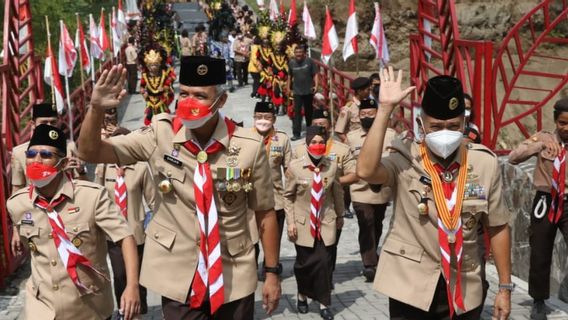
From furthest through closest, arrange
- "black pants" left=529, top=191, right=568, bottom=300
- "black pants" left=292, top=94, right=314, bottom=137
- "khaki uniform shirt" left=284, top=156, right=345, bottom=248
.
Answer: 1. "black pants" left=292, top=94, right=314, bottom=137
2. "khaki uniform shirt" left=284, top=156, right=345, bottom=248
3. "black pants" left=529, top=191, right=568, bottom=300

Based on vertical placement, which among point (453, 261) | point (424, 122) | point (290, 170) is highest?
point (424, 122)

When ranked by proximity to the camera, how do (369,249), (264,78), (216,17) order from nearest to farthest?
(369,249), (264,78), (216,17)

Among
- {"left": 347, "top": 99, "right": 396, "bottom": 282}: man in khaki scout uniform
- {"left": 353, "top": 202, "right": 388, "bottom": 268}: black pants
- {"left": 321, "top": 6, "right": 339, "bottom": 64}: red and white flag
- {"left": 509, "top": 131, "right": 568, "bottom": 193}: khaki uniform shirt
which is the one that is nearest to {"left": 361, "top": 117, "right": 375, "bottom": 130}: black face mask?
{"left": 347, "top": 99, "right": 396, "bottom": 282}: man in khaki scout uniform

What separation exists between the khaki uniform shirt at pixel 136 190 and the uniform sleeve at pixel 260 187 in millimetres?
3288

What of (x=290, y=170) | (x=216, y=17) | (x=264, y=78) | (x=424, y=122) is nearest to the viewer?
(x=424, y=122)

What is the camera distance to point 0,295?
9648 mm

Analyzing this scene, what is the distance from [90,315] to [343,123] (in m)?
7.68

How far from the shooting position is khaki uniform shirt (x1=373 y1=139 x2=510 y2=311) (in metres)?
5.04

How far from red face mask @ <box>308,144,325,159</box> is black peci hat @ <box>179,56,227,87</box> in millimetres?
4005

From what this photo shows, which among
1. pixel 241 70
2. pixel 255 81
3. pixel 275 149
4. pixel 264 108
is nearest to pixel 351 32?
pixel 264 108

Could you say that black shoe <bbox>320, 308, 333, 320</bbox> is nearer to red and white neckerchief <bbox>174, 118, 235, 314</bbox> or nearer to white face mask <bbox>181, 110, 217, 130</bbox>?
red and white neckerchief <bbox>174, 118, 235, 314</bbox>

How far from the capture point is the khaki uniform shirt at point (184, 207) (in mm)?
5023

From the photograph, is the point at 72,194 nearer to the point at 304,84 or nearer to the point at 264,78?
the point at 304,84

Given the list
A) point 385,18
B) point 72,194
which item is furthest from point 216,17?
point 72,194
